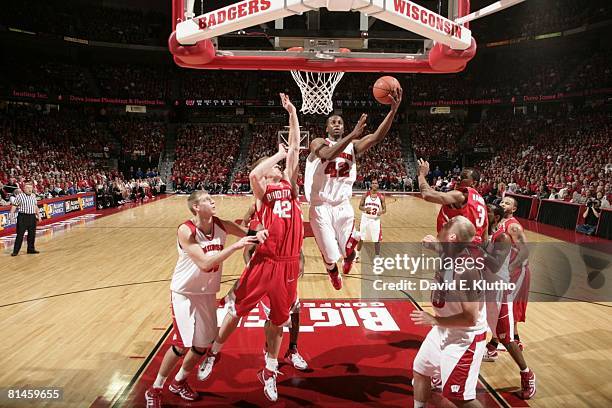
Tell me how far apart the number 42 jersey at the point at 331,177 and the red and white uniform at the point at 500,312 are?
1.67 m

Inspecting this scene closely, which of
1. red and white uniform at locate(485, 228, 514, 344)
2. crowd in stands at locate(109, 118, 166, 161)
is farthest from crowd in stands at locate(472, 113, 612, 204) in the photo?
crowd in stands at locate(109, 118, 166, 161)

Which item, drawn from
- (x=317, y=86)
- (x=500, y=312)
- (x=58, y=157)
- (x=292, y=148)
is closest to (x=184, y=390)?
(x=292, y=148)

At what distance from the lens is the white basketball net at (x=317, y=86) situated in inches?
302

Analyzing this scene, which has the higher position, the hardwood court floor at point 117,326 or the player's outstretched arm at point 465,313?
the player's outstretched arm at point 465,313

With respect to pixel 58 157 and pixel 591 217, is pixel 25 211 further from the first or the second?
pixel 58 157

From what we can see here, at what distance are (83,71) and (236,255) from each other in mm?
26744

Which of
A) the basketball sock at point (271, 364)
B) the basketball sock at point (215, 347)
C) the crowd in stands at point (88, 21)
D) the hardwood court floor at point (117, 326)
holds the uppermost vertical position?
the crowd in stands at point (88, 21)

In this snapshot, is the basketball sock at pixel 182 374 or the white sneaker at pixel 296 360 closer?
the basketball sock at pixel 182 374

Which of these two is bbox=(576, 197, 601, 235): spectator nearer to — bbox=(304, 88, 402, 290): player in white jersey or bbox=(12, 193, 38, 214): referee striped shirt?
bbox=(304, 88, 402, 290): player in white jersey

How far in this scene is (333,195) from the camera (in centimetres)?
495

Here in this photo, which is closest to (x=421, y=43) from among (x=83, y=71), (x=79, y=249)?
(x=79, y=249)

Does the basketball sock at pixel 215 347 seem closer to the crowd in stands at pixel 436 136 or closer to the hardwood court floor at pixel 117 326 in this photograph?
the hardwood court floor at pixel 117 326

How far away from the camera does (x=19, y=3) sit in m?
27.3

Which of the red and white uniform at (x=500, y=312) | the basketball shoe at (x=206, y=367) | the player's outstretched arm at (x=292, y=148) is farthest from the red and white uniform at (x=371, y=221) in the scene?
the basketball shoe at (x=206, y=367)
